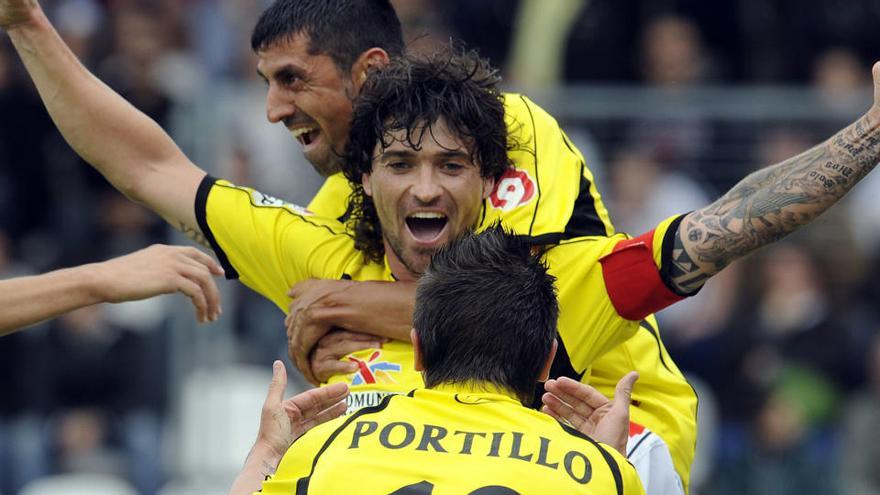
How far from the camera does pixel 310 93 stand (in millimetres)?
6234

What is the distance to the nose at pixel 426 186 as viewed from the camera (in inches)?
223

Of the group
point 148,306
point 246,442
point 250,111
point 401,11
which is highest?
point 401,11

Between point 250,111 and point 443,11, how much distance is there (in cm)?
256

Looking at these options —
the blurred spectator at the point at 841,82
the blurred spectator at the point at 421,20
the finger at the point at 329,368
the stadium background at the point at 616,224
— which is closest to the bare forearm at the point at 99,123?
the finger at the point at 329,368

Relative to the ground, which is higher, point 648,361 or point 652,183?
point 652,183

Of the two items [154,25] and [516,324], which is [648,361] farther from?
[154,25]

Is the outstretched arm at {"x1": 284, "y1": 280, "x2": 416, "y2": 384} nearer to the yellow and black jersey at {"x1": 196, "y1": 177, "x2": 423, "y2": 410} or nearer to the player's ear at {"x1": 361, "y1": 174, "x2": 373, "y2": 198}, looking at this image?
the yellow and black jersey at {"x1": 196, "y1": 177, "x2": 423, "y2": 410}

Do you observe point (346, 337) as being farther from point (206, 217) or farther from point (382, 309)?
point (206, 217)

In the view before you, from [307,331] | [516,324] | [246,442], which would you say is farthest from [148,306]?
[516,324]

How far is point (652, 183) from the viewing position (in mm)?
11234

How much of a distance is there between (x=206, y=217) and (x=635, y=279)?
1670mm

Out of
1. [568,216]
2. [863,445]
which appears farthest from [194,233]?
[863,445]

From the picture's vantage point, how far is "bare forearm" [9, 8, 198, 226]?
6.29 meters

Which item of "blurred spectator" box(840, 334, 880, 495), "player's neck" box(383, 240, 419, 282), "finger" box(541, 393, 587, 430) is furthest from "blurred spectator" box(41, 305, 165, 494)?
"finger" box(541, 393, 587, 430)
